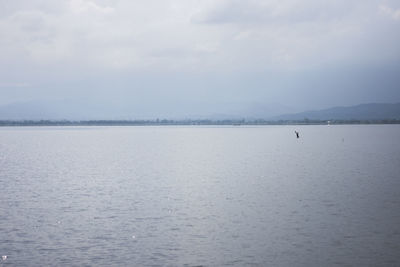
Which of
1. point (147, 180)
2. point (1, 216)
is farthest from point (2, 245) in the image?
point (147, 180)

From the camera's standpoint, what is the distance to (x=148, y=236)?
22062 millimetres

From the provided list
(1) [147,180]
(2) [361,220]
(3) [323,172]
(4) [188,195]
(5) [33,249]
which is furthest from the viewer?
(3) [323,172]

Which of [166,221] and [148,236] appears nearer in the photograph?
[148,236]

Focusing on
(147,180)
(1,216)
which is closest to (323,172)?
(147,180)

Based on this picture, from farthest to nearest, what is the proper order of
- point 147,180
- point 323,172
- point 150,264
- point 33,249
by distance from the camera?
point 323,172
point 147,180
point 33,249
point 150,264

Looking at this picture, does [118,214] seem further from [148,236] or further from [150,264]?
[150,264]

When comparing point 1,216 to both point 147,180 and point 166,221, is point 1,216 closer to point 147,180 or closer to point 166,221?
point 166,221

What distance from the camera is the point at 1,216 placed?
26.5 m

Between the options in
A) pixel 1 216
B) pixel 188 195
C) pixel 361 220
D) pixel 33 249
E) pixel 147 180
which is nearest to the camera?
pixel 33 249

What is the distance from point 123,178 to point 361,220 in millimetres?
26649

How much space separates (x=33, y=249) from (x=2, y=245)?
1673mm

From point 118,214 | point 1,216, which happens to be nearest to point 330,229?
point 118,214

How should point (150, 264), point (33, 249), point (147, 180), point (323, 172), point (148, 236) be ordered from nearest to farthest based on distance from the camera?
1. point (150, 264)
2. point (33, 249)
3. point (148, 236)
4. point (147, 180)
5. point (323, 172)

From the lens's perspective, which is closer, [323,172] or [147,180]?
[147,180]
